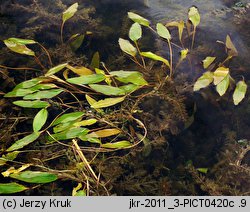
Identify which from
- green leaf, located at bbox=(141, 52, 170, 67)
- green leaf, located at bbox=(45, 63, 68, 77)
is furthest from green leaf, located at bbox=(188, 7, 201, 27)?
green leaf, located at bbox=(45, 63, 68, 77)

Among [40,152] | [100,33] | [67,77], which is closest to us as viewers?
[40,152]

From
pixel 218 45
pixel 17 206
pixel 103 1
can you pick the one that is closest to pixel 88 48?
pixel 103 1

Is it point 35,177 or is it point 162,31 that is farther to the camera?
point 162,31

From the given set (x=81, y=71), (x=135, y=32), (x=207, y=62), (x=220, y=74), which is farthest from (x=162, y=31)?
(x=81, y=71)

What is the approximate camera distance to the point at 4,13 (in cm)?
220

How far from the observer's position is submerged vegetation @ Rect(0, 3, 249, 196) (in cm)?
177

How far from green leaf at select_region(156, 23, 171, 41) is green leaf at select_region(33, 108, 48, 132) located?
781mm

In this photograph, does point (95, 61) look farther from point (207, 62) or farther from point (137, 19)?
point (207, 62)

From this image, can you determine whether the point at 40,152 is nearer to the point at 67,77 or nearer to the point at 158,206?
the point at 67,77

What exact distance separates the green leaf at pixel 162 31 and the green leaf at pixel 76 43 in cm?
45

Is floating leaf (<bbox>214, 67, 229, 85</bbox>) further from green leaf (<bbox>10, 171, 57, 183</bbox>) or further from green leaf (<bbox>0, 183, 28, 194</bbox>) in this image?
green leaf (<bbox>0, 183, 28, 194</bbox>)

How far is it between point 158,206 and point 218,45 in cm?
101

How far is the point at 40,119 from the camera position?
183 cm

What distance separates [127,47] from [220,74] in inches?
21.0
